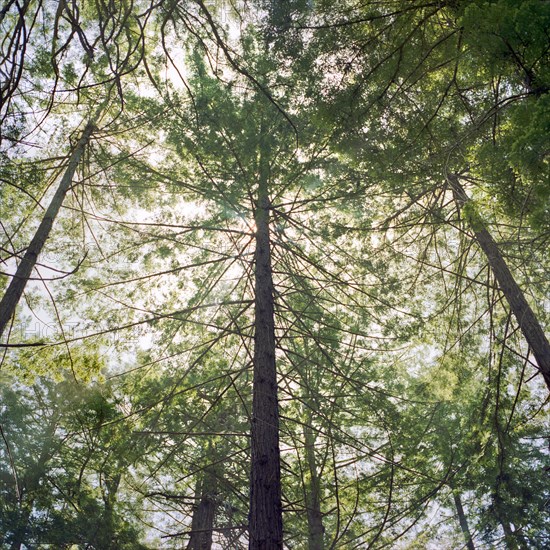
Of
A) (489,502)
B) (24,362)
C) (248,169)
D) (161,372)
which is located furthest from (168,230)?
(489,502)

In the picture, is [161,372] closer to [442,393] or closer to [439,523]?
[442,393]

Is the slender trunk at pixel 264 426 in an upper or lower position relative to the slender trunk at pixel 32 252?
lower

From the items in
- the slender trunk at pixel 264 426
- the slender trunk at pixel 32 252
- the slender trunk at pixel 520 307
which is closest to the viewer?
the slender trunk at pixel 264 426

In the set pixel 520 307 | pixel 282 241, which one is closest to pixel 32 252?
pixel 282 241

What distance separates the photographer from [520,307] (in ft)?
17.8

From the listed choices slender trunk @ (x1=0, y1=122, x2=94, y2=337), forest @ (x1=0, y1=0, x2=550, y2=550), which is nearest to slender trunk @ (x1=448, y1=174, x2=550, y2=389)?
forest @ (x1=0, y1=0, x2=550, y2=550)

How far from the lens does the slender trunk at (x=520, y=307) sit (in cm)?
508

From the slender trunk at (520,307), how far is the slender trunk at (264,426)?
2733 millimetres

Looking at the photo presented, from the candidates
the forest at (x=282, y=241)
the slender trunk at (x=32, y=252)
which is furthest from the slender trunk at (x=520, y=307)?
the slender trunk at (x=32, y=252)

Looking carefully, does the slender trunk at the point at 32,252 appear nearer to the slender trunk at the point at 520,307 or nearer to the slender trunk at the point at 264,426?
the slender trunk at the point at 264,426

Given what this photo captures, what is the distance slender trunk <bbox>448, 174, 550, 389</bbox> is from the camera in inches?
200

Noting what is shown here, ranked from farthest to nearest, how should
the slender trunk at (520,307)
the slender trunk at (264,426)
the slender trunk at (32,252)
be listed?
the slender trunk at (32,252) < the slender trunk at (520,307) < the slender trunk at (264,426)

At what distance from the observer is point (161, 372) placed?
21.6 ft

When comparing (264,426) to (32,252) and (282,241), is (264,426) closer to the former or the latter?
(282,241)
